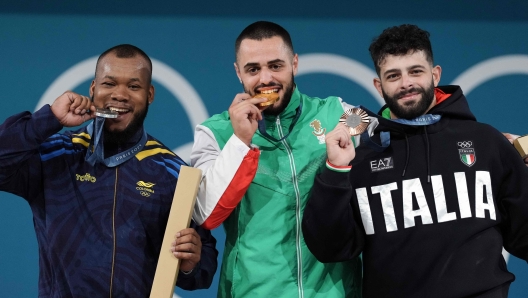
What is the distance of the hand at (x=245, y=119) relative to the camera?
2.10 metres

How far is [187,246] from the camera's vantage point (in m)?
2.07

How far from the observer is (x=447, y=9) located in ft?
11.2

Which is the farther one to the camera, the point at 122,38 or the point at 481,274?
the point at 122,38

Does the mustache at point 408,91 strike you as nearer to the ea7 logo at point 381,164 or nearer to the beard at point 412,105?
the beard at point 412,105

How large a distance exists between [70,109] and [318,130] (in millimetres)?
759

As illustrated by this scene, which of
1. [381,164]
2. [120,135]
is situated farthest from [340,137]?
[120,135]

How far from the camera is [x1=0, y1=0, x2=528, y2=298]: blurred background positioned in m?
3.33

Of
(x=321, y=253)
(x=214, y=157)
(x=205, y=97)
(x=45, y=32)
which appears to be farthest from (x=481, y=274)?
(x=45, y=32)

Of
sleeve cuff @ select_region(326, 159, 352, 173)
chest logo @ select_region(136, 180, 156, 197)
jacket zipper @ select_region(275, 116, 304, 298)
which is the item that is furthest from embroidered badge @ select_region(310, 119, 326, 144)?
chest logo @ select_region(136, 180, 156, 197)

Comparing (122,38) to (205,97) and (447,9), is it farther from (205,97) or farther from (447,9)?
(447,9)

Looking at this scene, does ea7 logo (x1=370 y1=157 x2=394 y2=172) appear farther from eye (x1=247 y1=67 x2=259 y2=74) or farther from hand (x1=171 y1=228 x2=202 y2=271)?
→ hand (x1=171 y1=228 x2=202 y2=271)

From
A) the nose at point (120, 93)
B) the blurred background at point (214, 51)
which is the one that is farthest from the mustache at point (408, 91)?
the blurred background at point (214, 51)

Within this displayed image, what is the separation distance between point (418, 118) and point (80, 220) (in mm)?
1054

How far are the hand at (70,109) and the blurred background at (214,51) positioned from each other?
1.23 meters
